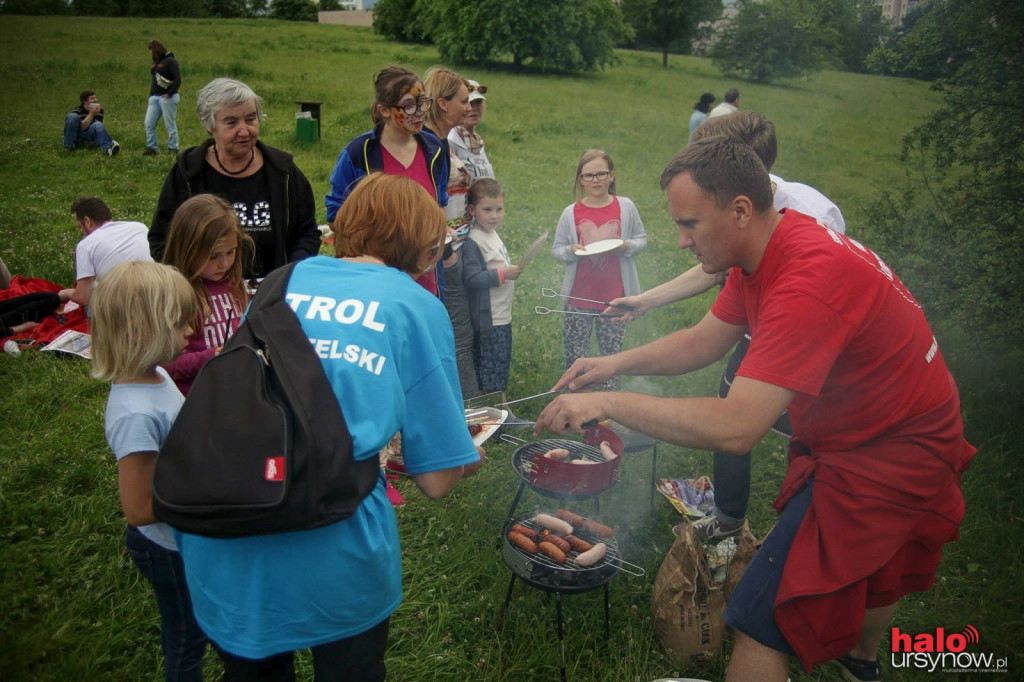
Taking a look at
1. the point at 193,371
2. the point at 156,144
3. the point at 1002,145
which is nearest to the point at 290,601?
the point at 193,371

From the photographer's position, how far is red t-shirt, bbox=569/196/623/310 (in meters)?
5.12

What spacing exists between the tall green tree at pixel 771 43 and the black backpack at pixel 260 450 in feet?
25.2

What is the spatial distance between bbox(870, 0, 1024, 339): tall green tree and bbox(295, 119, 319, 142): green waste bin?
10.3m

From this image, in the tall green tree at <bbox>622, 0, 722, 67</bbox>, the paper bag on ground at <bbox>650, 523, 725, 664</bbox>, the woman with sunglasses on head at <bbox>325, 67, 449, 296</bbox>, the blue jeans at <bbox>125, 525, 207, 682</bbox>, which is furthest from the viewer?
the tall green tree at <bbox>622, 0, 722, 67</bbox>

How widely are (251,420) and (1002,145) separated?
6.49 meters

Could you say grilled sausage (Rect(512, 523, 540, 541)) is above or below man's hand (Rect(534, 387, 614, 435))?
below

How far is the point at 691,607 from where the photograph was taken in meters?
3.08

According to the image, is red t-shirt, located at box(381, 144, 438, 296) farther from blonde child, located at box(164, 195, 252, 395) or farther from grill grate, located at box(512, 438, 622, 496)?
grill grate, located at box(512, 438, 622, 496)

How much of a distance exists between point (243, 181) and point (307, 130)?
10354 mm

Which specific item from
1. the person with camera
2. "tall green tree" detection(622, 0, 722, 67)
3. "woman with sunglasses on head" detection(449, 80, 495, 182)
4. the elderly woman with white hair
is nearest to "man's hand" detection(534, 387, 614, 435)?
the elderly woman with white hair

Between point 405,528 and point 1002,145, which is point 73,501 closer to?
point 405,528

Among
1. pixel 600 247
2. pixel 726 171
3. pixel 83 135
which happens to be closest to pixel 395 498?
pixel 600 247

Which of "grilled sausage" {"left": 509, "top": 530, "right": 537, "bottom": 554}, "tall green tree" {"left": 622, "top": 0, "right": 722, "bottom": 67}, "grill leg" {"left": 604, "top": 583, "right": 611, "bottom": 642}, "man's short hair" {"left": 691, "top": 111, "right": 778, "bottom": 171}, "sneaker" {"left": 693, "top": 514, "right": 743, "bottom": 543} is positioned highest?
"tall green tree" {"left": 622, "top": 0, "right": 722, "bottom": 67}

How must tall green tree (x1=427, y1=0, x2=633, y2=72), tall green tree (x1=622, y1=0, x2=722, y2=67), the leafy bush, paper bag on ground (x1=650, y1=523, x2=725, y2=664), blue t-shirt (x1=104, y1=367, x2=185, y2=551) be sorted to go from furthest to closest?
the leafy bush, tall green tree (x1=622, y1=0, x2=722, y2=67), tall green tree (x1=427, y1=0, x2=633, y2=72), paper bag on ground (x1=650, y1=523, x2=725, y2=664), blue t-shirt (x1=104, y1=367, x2=185, y2=551)
